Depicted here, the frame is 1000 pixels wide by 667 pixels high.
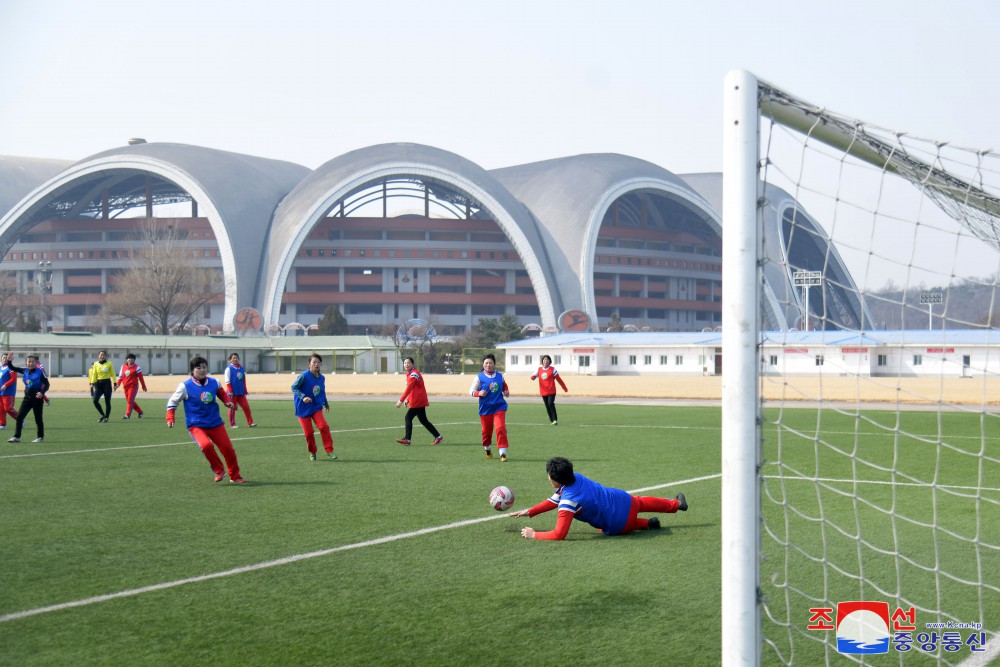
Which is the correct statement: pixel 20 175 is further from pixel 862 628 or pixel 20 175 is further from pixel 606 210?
pixel 862 628

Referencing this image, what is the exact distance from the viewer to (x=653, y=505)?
9.17 metres

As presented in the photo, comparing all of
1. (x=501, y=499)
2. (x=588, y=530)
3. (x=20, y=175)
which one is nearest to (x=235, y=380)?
(x=501, y=499)

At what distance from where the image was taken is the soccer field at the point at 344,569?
5.50m

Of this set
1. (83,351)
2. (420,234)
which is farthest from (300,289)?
(83,351)

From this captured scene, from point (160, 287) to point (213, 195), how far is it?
12.8 m

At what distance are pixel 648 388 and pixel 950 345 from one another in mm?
23703

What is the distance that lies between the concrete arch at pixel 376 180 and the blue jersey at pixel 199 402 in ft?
300

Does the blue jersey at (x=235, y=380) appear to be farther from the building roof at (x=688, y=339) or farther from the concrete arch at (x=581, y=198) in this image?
the concrete arch at (x=581, y=198)

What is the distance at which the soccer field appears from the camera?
18.0ft

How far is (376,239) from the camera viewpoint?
372 feet

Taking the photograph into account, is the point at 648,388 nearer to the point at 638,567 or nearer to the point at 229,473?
the point at 229,473

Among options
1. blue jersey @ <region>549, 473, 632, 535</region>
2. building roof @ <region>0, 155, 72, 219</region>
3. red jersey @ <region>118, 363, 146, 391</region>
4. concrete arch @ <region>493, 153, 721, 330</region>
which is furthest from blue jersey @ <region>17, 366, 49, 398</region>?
building roof @ <region>0, 155, 72, 219</region>

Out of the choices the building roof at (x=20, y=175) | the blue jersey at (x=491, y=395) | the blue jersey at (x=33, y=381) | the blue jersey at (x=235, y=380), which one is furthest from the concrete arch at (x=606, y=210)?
the blue jersey at (x=491, y=395)

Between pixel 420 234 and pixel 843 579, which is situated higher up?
pixel 420 234
